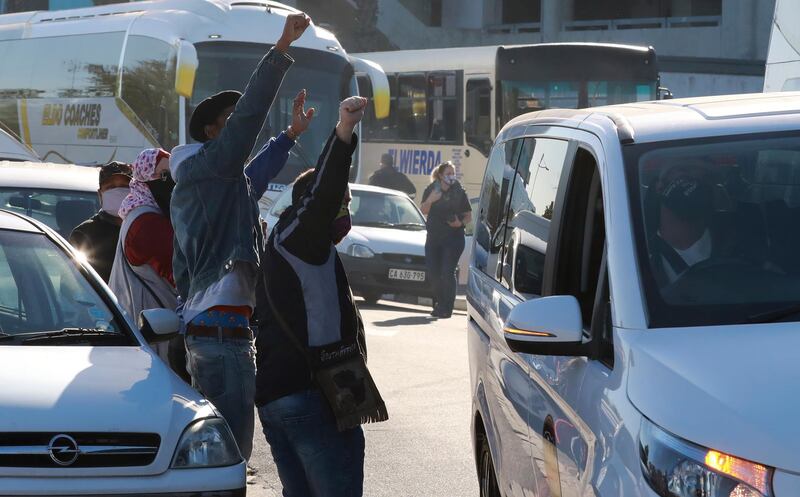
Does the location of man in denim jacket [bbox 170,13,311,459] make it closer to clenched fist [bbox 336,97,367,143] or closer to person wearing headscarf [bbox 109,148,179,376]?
clenched fist [bbox 336,97,367,143]

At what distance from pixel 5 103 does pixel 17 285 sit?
20848 mm

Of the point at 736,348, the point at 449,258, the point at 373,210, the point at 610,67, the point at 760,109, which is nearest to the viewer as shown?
the point at 736,348

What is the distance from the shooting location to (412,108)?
1116 inches

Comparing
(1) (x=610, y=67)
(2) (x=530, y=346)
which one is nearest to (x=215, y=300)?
(2) (x=530, y=346)

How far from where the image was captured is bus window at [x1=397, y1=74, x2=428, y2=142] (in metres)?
28.0

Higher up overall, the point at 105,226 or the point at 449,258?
the point at 105,226

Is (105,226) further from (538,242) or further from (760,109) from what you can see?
(760,109)

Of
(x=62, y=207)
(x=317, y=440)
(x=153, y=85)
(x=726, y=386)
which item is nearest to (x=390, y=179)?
(x=153, y=85)

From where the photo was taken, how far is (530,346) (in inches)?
149

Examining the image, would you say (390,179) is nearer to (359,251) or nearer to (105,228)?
(359,251)

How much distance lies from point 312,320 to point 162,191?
60.8 inches

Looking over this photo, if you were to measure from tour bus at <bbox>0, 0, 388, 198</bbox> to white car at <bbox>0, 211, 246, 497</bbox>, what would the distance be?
44.6 ft

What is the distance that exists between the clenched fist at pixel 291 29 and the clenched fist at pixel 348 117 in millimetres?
654

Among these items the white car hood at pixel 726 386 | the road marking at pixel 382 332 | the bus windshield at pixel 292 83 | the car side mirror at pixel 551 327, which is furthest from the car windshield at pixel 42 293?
the bus windshield at pixel 292 83
